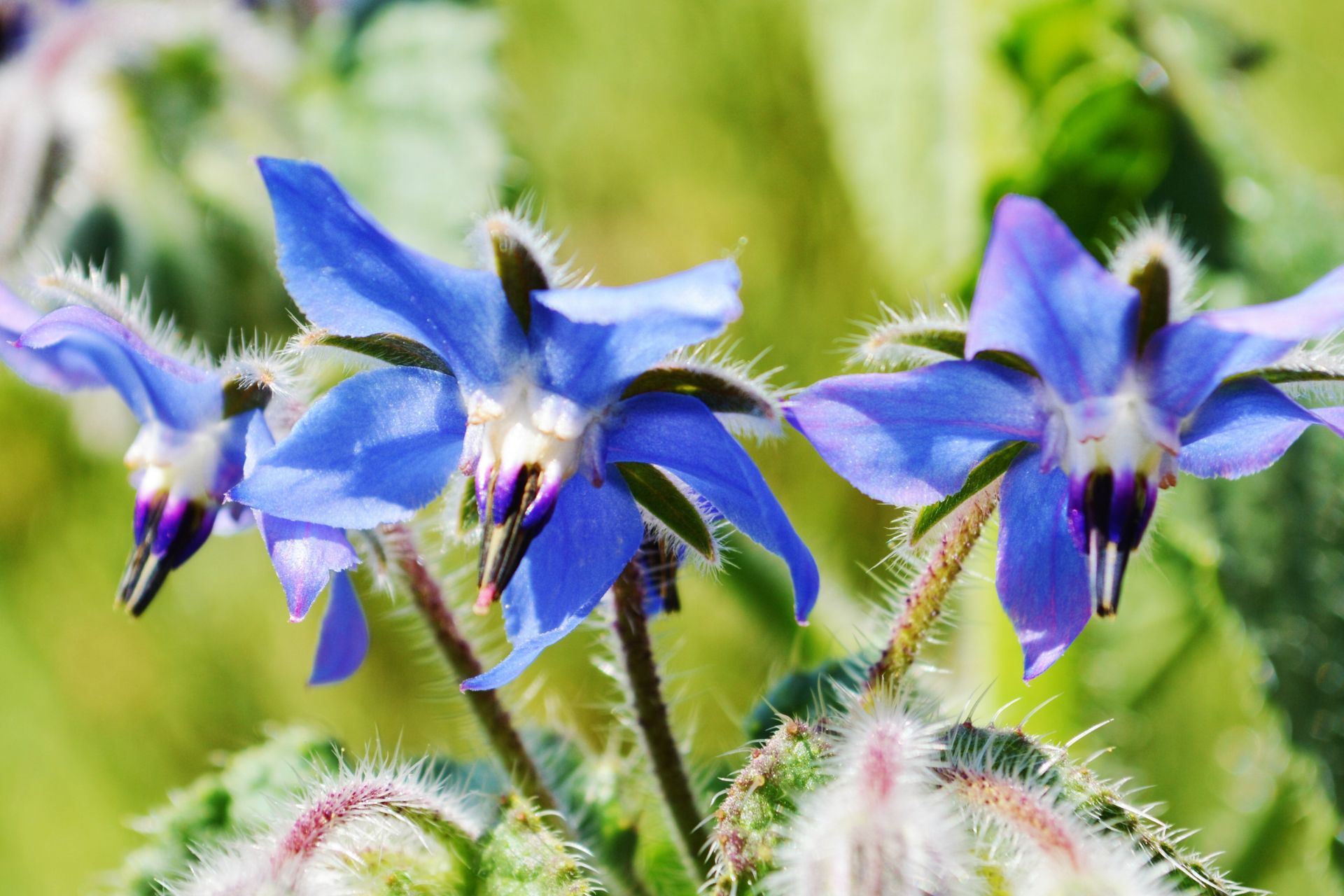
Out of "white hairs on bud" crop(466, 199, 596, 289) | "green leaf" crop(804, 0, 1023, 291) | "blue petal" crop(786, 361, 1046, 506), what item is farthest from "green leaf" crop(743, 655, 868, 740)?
"green leaf" crop(804, 0, 1023, 291)

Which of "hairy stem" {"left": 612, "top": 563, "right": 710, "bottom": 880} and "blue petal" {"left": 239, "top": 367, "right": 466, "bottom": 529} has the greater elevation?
"blue petal" {"left": 239, "top": 367, "right": 466, "bottom": 529}

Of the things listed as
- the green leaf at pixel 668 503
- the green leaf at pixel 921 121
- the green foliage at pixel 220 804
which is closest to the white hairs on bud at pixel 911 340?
the green leaf at pixel 668 503

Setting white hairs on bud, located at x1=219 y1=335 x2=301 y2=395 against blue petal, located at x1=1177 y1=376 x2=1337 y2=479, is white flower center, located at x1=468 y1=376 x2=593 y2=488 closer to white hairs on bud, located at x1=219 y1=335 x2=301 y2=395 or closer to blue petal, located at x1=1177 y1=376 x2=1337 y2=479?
white hairs on bud, located at x1=219 y1=335 x2=301 y2=395

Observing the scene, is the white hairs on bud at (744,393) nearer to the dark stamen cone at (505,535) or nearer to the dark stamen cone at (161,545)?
the dark stamen cone at (505,535)

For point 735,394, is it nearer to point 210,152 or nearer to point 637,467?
point 637,467

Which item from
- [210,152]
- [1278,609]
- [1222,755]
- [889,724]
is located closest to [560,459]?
[889,724]

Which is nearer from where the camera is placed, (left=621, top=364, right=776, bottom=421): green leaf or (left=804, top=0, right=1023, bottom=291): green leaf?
(left=621, top=364, right=776, bottom=421): green leaf

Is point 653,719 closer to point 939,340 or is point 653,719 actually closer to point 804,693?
point 804,693

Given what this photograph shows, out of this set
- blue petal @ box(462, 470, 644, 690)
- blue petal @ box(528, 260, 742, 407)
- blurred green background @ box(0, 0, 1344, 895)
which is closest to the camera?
blue petal @ box(528, 260, 742, 407)
